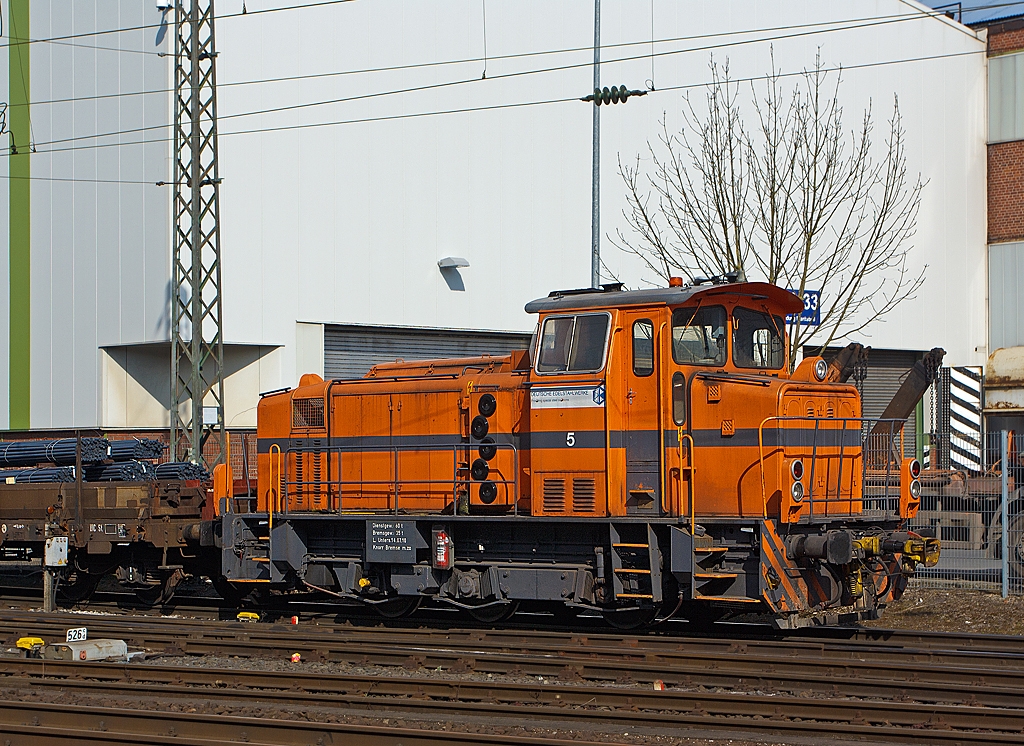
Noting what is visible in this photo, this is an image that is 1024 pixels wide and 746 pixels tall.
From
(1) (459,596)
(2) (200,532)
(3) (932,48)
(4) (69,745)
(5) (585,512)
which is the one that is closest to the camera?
(4) (69,745)

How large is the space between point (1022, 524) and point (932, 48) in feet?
76.5

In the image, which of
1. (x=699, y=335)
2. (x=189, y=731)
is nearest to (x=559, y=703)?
(x=189, y=731)

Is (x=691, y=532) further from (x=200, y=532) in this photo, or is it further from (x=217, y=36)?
(x=217, y=36)

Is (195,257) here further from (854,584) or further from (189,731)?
(189,731)

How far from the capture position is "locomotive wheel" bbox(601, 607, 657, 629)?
40.8 feet

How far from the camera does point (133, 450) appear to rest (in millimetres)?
16922

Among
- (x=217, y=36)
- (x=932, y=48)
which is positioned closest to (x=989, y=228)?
(x=932, y=48)

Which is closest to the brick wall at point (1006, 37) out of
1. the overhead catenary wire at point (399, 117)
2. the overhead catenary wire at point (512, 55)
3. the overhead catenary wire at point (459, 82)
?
the overhead catenary wire at point (512, 55)

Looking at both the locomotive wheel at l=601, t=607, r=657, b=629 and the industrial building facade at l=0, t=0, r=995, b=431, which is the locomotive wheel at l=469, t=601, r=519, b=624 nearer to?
the locomotive wheel at l=601, t=607, r=657, b=629

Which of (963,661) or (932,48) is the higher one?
(932,48)

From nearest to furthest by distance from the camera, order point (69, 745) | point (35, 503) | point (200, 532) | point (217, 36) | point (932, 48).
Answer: point (69, 745) < point (200, 532) < point (35, 503) < point (217, 36) < point (932, 48)

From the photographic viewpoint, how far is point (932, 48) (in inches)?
1399

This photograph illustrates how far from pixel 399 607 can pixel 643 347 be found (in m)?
4.54

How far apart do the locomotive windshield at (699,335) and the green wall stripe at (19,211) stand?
20903 mm
